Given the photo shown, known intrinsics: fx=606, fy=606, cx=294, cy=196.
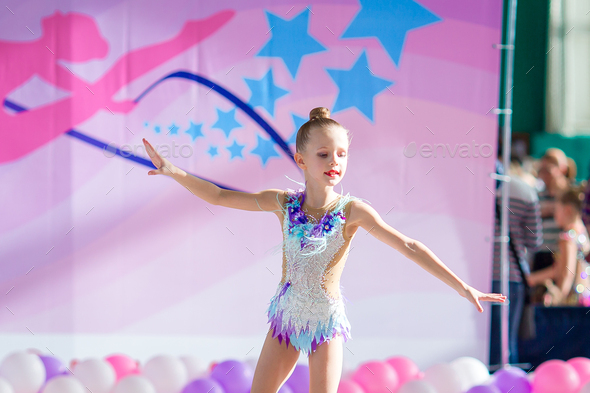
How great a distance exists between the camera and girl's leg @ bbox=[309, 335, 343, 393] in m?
2.17

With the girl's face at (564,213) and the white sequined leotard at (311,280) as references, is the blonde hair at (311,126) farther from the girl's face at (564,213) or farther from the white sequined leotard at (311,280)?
the girl's face at (564,213)

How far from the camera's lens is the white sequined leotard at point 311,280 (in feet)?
7.32

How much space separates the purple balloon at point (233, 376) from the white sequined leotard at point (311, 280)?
0.89 m

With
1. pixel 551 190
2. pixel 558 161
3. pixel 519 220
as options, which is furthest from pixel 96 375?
pixel 558 161

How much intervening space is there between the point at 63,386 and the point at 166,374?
0.51 m

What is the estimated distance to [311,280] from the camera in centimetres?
228

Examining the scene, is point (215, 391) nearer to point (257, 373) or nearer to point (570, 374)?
point (257, 373)

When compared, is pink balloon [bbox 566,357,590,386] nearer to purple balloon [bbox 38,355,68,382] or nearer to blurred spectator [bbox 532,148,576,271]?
blurred spectator [bbox 532,148,576,271]

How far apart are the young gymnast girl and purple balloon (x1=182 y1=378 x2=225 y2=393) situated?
2.26ft

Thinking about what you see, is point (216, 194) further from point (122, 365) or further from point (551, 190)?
point (551, 190)

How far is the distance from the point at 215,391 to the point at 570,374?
5.98 feet

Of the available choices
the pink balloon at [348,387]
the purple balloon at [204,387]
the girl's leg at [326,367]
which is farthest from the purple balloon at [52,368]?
the girl's leg at [326,367]

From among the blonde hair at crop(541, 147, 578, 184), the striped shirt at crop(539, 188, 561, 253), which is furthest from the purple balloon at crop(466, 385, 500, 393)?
the blonde hair at crop(541, 147, 578, 184)

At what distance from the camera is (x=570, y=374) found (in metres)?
3.14
